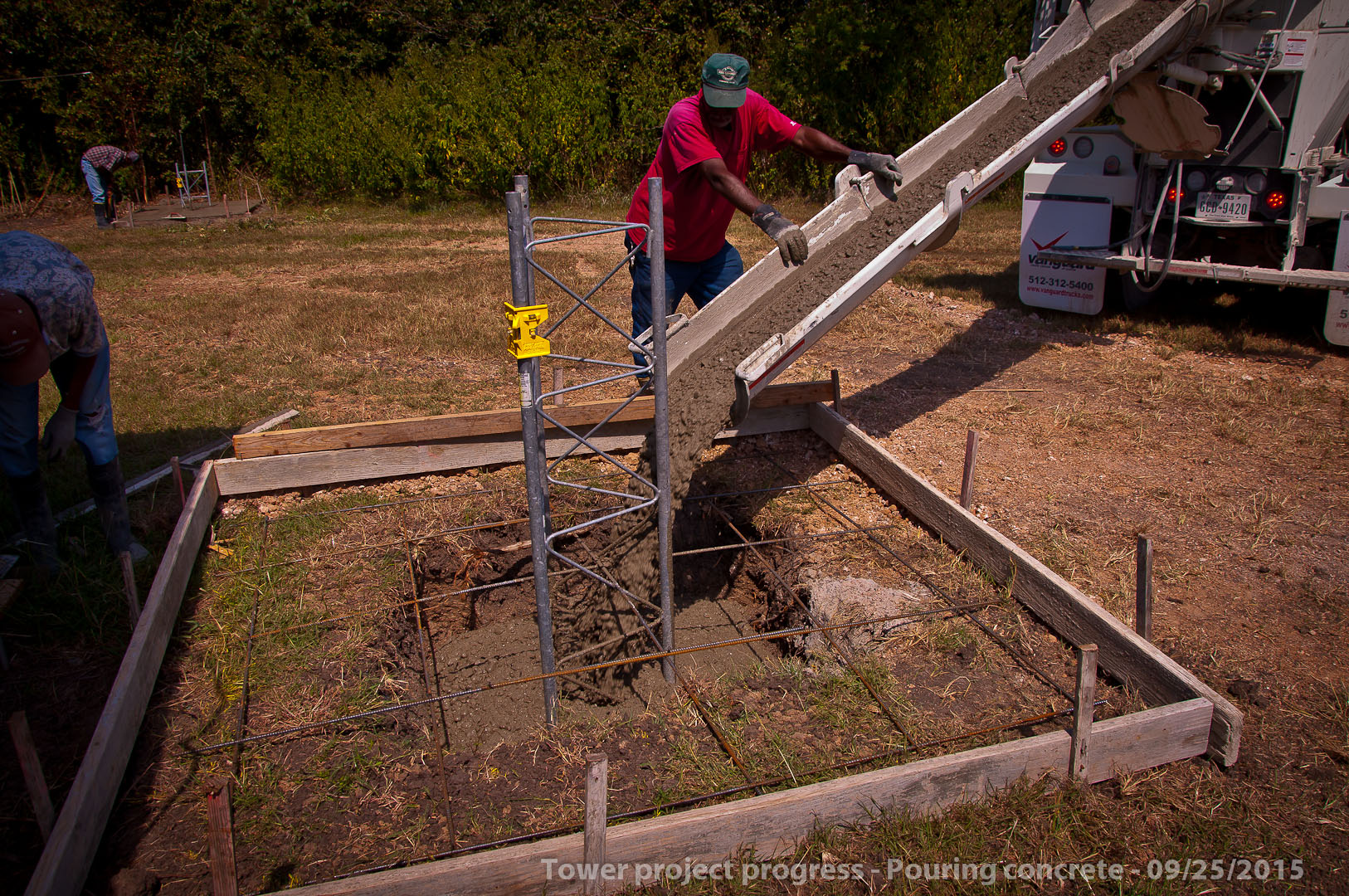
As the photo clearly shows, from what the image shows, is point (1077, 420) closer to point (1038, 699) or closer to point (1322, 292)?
point (1038, 699)

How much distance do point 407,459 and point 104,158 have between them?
16379 millimetres

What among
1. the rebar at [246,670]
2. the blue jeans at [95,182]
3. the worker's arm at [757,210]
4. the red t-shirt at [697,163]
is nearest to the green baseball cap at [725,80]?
the red t-shirt at [697,163]

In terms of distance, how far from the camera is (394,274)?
10.3 meters

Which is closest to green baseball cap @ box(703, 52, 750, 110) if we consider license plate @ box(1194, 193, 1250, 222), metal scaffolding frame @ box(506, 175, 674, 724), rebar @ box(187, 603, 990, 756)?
metal scaffolding frame @ box(506, 175, 674, 724)

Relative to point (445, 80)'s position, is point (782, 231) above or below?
below

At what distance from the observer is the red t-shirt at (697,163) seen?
12.8 ft

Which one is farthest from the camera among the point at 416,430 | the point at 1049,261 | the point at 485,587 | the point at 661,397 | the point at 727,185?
the point at 1049,261

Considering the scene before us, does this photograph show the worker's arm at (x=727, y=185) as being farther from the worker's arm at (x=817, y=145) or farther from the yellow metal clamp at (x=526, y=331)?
the yellow metal clamp at (x=526, y=331)

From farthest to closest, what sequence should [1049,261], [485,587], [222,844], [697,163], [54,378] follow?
[1049,261] < [697,163] < [54,378] < [485,587] < [222,844]

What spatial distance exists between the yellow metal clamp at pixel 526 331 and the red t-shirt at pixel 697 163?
143 centimetres

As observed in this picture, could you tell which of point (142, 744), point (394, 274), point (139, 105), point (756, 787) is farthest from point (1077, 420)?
point (139, 105)

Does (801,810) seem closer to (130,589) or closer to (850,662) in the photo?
(850,662)

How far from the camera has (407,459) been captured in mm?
4836

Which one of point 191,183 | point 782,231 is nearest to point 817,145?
point 782,231
